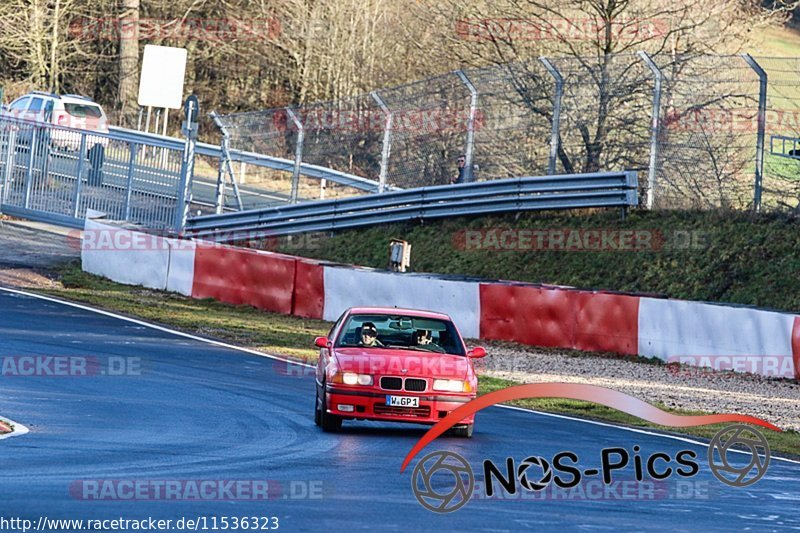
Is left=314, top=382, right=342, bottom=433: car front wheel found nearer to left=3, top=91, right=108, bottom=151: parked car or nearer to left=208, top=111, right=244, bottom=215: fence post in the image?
left=208, top=111, right=244, bottom=215: fence post

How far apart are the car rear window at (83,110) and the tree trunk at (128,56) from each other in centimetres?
556

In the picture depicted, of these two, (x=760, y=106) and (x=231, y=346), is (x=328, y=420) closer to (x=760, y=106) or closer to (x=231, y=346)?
(x=231, y=346)

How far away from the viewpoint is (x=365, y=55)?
4212 centimetres

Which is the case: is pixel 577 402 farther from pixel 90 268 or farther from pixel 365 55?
pixel 365 55

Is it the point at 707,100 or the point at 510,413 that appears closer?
the point at 510,413

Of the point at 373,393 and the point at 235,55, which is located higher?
the point at 235,55

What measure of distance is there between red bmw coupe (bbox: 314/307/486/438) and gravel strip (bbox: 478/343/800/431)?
3.97 meters

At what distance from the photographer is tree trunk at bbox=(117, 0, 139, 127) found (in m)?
48.4

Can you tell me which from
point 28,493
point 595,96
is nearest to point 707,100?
point 595,96

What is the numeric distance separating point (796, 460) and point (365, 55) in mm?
30594

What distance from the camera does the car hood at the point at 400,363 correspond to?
13.0 meters

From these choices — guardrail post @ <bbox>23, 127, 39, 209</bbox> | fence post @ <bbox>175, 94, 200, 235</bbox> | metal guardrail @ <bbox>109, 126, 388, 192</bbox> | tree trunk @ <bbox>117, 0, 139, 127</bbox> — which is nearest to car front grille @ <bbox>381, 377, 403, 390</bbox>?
metal guardrail @ <bbox>109, 126, 388, 192</bbox>

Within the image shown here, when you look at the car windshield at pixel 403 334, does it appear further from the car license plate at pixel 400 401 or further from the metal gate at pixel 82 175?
the metal gate at pixel 82 175

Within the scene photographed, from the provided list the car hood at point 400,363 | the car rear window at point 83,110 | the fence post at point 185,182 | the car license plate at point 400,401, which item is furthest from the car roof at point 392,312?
the car rear window at point 83,110
